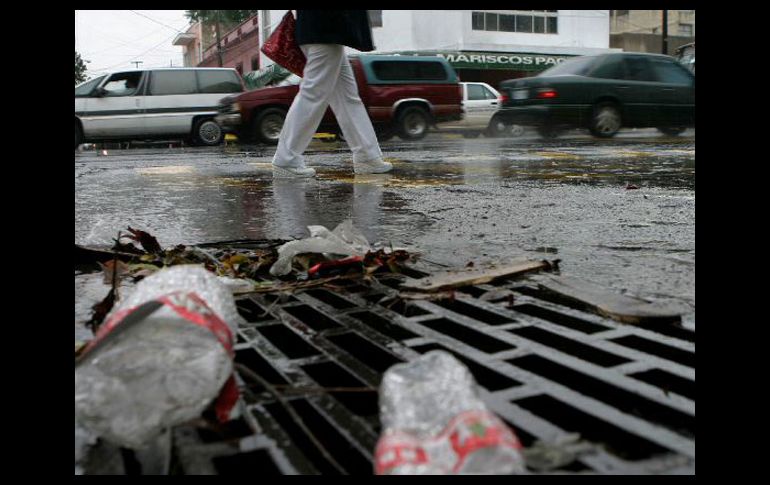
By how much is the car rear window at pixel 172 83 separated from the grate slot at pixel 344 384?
50.2 feet

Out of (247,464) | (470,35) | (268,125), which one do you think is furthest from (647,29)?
(247,464)

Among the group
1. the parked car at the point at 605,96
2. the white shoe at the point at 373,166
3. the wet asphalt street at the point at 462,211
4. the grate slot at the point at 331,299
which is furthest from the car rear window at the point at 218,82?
the grate slot at the point at 331,299

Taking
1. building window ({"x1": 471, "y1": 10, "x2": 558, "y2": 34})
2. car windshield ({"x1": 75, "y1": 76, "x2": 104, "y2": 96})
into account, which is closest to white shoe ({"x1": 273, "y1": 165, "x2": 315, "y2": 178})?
car windshield ({"x1": 75, "y1": 76, "x2": 104, "y2": 96})

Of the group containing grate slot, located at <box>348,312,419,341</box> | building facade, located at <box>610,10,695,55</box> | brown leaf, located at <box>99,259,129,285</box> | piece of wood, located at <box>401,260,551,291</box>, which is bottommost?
grate slot, located at <box>348,312,419,341</box>

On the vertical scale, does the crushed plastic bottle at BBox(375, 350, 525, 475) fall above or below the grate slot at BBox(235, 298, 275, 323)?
below

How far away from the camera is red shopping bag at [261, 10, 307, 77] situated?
19.4 ft

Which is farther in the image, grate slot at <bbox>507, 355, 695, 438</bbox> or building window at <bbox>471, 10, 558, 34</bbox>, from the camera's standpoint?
building window at <bbox>471, 10, 558, 34</bbox>

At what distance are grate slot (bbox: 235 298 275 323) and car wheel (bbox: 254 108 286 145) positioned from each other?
12.6m

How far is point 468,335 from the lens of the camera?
5.76ft

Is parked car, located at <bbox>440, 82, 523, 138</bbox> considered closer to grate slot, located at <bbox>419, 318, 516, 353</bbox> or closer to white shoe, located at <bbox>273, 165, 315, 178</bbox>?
white shoe, located at <bbox>273, 165, 315, 178</bbox>

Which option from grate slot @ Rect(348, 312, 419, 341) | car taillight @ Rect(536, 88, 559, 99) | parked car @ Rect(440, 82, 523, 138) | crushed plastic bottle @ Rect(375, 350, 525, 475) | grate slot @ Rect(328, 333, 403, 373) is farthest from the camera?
parked car @ Rect(440, 82, 523, 138)
